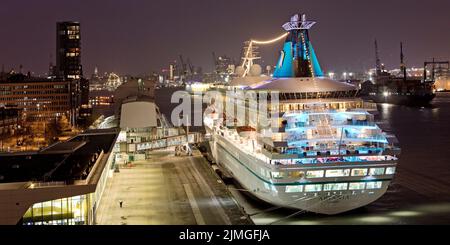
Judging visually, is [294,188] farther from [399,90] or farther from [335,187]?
[399,90]

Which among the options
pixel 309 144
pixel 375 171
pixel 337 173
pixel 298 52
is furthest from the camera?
pixel 298 52

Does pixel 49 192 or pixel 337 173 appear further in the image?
pixel 337 173

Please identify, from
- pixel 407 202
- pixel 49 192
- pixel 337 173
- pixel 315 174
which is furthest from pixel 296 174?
pixel 49 192

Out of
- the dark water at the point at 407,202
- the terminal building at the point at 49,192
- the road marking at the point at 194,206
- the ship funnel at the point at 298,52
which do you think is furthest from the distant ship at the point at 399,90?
the terminal building at the point at 49,192

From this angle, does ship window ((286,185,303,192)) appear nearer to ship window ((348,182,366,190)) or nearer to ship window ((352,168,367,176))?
ship window ((348,182,366,190))

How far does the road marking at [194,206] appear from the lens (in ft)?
37.9

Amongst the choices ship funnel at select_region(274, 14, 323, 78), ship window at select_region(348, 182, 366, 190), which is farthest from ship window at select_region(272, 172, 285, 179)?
ship funnel at select_region(274, 14, 323, 78)

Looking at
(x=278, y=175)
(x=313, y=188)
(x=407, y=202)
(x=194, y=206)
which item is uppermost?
(x=278, y=175)

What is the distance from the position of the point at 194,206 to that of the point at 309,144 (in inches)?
138

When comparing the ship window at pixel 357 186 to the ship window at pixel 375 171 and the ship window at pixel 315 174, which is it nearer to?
the ship window at pixel 375 171

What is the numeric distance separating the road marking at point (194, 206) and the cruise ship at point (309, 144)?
6.02ft

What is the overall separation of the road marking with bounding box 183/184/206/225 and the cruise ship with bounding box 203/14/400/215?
184cm

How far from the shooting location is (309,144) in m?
13.6
